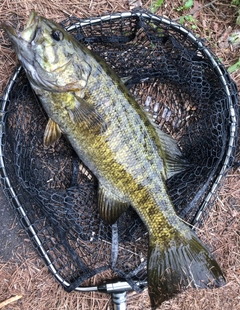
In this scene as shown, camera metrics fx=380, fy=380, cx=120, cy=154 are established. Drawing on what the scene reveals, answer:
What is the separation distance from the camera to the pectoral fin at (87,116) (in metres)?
2.30

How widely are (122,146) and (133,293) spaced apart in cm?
122

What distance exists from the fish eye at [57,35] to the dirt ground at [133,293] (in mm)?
586

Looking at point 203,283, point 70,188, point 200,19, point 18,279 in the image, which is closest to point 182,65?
point 200,19

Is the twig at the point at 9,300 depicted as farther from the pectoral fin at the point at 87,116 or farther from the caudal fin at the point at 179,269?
the pectoral fin at the point at 87,116

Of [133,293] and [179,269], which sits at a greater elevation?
[179,269]

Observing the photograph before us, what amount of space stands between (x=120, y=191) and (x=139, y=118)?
49 cm

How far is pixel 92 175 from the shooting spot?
2807 millimetres

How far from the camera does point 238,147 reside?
2770 millimetres

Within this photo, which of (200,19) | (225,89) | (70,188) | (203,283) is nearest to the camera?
(203,283)

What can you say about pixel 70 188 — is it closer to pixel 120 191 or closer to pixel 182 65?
pixel 120 191

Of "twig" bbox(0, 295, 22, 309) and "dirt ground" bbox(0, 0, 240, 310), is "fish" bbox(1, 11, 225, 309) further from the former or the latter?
"twig" bbox(0, 295, 22, 309)

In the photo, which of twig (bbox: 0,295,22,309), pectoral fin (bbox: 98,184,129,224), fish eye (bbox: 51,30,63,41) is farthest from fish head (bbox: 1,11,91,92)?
twig (bbox: 0,295,22,309)

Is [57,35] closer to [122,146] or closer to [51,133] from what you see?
[51,133]

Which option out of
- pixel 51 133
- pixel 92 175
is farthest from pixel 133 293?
pixel 51 133
